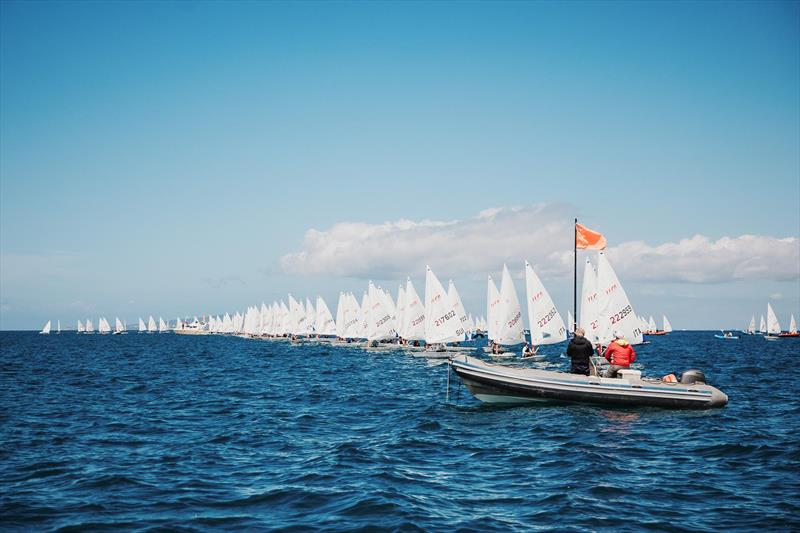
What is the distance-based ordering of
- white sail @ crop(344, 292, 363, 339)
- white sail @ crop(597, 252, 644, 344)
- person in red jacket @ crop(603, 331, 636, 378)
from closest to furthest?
person in red jacket @ crop(603, 331, 636, 378) < white sail @ crop(597, 252, 644, 344) < white sail @ crop(344, 292, 363, 339)

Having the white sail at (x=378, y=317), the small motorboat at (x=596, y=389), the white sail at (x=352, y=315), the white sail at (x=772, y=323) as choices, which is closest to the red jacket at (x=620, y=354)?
the small motorboat at (x=596, y=389)

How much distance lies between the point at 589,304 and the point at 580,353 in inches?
911

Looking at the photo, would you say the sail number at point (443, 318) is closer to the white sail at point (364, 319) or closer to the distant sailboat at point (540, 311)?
the distant sailboat at point (540, 311)

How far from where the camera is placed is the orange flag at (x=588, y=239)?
118 feet

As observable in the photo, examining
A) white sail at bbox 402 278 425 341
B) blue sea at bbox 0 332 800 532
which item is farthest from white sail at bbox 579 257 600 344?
white sail at bbox 402 278 425 341

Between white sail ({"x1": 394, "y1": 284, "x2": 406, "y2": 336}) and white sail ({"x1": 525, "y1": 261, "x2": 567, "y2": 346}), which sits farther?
white sail ({"x1": 394, "y1": 284, "x2": 406, "y2": 336})

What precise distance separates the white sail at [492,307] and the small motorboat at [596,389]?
3361cm

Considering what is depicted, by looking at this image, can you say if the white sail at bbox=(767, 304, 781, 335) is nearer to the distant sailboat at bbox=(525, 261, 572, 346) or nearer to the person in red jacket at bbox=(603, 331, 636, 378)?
the distant sailboat at bbox=(525, 261, 572, 346)

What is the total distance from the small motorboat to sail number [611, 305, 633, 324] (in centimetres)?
1599

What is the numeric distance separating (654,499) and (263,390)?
25485 mm

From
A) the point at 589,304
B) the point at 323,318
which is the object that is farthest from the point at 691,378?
the point at 323,318

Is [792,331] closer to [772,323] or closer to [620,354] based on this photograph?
[772,323]

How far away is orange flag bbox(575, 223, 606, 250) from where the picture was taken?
35.9 m

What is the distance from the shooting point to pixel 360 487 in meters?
13.5
